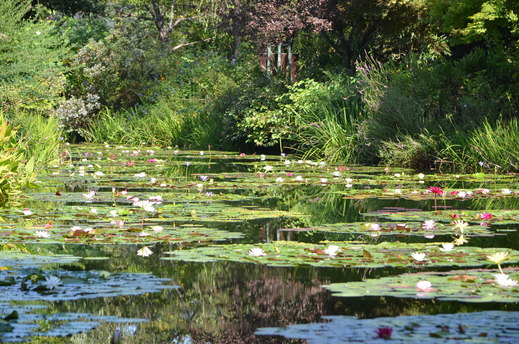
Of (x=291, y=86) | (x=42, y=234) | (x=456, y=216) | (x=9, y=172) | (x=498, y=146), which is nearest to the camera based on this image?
(x=42, y=234)

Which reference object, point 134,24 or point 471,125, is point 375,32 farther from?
point 134,24

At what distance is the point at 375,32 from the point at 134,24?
8904 mm

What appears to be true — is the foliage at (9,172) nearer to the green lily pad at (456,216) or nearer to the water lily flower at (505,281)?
the green lily pad at (456,216)

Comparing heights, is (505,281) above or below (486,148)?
below

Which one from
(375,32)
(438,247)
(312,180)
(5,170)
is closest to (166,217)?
(5,170)

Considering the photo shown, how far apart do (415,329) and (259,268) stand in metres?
1.66

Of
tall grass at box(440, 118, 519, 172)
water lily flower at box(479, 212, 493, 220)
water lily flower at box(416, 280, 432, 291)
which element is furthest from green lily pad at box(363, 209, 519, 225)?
tall grass at box(440, 118, 519, 172)

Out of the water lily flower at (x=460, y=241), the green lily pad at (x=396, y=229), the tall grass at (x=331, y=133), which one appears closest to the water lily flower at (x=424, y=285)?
the water lily flower at (x=460, y=241)

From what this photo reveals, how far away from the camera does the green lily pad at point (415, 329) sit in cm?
303

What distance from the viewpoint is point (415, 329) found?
10.4 ft

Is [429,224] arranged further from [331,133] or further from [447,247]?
[331,133]

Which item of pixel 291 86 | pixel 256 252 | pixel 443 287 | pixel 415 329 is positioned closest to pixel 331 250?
pixel 256 252

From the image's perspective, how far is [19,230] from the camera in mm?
6000

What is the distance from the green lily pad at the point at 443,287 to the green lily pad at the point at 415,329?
313mm
